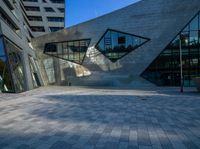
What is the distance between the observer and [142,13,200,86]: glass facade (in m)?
29.6

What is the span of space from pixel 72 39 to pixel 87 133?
30.1m

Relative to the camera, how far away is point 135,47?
31219 millimetres

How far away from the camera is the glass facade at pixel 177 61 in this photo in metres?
29.6

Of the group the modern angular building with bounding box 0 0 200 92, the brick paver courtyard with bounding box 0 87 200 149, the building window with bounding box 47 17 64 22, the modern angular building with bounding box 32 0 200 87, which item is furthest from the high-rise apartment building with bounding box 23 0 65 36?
the brick paver courtyard with bounding box 0 87 200 149

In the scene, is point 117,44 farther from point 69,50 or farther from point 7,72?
point 7,72

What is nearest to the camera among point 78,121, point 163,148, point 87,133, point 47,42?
point 163,148

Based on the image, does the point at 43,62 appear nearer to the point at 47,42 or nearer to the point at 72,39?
the point at 47,42

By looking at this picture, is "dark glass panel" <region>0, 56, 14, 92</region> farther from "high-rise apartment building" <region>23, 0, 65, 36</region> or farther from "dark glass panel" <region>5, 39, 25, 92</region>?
"high-rise apartment building" <region>23, 0, 65, 36</region>

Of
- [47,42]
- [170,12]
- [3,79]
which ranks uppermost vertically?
[170,12]

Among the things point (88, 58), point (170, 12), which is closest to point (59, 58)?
point (88, 58)

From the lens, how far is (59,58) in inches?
1384

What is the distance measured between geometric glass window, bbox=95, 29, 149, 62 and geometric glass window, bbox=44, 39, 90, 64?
2770 millimetres

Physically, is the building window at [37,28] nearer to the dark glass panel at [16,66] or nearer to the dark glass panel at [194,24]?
the dark glass panel at [16,66]

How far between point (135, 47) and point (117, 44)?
10.3 ft
